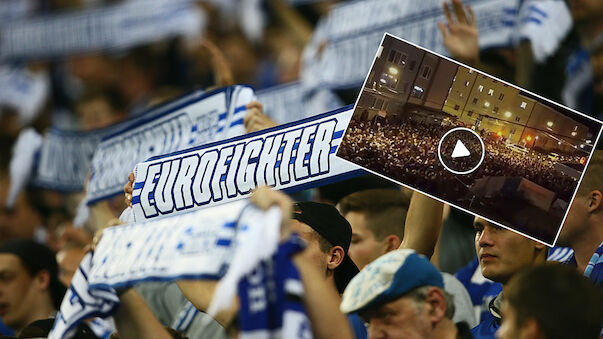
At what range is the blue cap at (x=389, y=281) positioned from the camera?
3078mm

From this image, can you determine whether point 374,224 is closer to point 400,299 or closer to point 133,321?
point 133,321

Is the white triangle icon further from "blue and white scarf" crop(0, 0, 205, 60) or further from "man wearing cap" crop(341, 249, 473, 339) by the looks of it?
"blue and white scarf" crop(0, 0, 205, 60)

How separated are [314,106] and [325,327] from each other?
13.0ft

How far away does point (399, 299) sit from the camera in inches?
122

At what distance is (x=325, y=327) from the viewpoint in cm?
307

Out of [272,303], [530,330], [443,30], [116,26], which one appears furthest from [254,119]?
[116,26]

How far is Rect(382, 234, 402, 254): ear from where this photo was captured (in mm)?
4637

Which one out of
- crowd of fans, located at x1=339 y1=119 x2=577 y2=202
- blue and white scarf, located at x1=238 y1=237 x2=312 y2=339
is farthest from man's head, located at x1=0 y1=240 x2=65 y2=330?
blue and white scarf, located at x1=238 y1=237 x2=312 y2=339

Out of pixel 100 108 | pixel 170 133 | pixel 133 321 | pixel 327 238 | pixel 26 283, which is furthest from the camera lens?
pixel 100 108

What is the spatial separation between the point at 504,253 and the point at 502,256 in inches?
0.5

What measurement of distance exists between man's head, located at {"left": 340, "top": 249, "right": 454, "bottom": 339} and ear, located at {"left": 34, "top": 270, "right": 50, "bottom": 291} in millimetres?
2748

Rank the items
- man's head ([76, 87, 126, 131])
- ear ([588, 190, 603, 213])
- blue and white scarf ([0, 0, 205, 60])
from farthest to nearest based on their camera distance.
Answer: blue and white scarf ([0, 0, 205, 60]), man's head ([76, 87, 126, 131]), ear ([588, 190, 603, 213])

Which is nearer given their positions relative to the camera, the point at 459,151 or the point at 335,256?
the point at 459,151

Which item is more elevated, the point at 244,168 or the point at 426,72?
the point at 426,72
